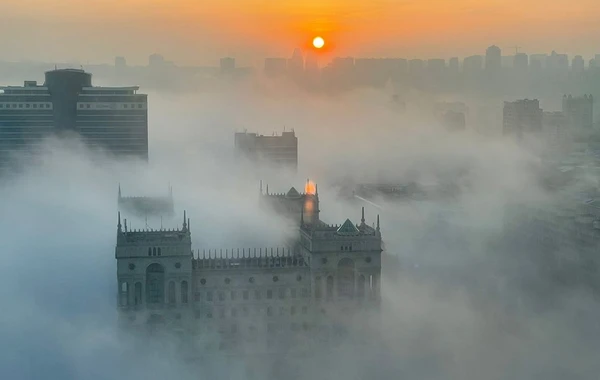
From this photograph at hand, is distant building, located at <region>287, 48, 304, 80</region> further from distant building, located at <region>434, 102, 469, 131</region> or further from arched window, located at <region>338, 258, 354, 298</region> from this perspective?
arched window, located at <region>338, 258, 354, 298</region>

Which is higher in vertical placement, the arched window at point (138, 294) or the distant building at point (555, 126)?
the distant building at point (555, 126)

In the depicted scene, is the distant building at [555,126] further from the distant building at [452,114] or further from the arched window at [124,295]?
the arched window at [124,295]

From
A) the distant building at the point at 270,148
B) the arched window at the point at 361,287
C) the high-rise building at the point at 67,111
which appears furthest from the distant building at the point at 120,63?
the arched window at the point at 361,287

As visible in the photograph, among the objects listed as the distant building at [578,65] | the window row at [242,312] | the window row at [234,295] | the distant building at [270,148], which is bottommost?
the window row at [242,312]

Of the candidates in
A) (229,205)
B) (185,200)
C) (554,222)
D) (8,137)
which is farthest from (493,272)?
(8,137)

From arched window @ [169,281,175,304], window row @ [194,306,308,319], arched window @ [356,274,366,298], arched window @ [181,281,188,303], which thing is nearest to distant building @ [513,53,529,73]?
arched window @ [356,274,366,298]

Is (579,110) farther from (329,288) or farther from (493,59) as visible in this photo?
(329,288)

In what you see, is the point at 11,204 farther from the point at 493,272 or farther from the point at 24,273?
the point at 493,272
